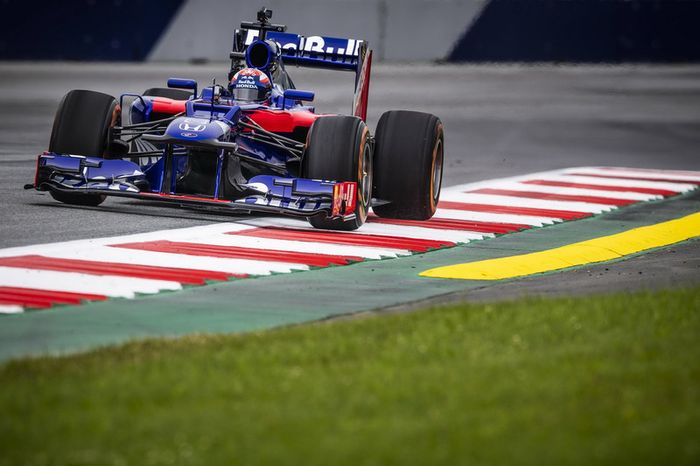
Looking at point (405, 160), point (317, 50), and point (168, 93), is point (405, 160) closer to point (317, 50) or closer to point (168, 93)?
point (317, 50)

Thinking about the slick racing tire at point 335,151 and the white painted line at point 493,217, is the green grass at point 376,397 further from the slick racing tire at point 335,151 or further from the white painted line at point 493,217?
the white painted line at point 493,217

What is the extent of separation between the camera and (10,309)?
7180 millimetres

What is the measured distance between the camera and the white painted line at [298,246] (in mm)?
9906

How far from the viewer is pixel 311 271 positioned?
9078 mm

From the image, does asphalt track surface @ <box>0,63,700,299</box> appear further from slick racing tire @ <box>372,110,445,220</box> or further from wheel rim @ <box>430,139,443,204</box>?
wheel rim @ <box>430,139,443,204</box>

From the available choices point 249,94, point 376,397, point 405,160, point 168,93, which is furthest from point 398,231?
point 376,397

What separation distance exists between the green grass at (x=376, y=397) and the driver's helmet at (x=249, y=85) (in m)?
5.37

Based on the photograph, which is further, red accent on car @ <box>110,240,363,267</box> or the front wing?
the front wing

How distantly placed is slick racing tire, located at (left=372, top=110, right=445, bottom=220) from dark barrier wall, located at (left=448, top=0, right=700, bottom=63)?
909 inches

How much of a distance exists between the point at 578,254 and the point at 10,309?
477cm

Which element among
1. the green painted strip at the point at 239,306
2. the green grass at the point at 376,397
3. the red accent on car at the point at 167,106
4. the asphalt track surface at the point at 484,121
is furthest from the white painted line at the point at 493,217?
the green grass at the point at 376,397

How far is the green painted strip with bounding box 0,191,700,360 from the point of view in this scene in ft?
21.8

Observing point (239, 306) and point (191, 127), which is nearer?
point (239, 306)

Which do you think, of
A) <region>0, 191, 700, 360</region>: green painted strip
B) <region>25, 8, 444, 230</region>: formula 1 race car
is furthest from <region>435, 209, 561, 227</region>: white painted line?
<region>0, 191, 700, 360</region>: green painted strip
